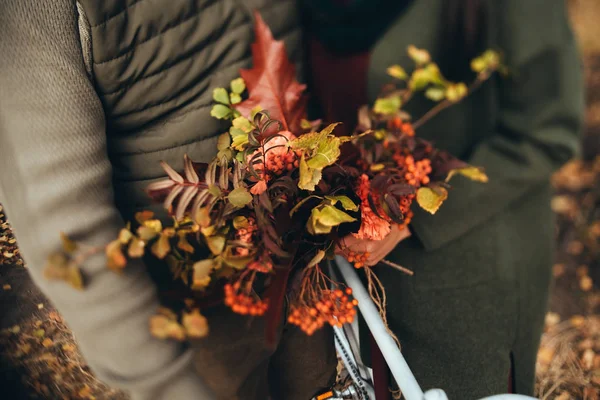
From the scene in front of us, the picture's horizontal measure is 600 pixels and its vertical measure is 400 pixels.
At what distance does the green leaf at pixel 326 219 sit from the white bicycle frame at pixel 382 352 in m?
0.20

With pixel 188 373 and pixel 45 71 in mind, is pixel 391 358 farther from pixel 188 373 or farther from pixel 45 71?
pixel 45 71

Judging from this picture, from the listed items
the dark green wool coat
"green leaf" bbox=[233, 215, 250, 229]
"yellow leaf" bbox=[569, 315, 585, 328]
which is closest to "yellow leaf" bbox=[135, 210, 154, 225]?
→ "green leaf" bbox=[233, 215, 250, 229]

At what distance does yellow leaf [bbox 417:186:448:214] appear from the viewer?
1.82ft

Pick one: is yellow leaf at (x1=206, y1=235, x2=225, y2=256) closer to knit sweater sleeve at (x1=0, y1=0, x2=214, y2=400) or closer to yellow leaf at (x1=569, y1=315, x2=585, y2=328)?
knit sweater sleeve at (x1=0, y1=0, x2=214, y2=400)

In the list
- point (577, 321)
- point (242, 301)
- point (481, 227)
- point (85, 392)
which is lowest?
point (577, 321)

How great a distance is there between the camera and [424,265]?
86cm

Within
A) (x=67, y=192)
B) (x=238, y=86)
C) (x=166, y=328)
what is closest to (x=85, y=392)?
(x=166, y=328)

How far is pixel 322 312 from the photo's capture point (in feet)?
1.77

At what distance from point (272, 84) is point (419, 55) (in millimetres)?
366

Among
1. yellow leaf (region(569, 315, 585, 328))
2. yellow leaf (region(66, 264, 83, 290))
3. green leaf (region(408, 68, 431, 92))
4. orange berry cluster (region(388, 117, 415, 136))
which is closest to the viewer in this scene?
yellow leaf (region(66, 264, 83, 290))

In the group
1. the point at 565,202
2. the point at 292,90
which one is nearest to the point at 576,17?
the point at 565,202

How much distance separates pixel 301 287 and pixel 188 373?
193 millimetres

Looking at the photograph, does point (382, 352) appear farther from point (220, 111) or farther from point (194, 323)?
point (220, 111)

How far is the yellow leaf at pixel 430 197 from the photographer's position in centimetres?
56
